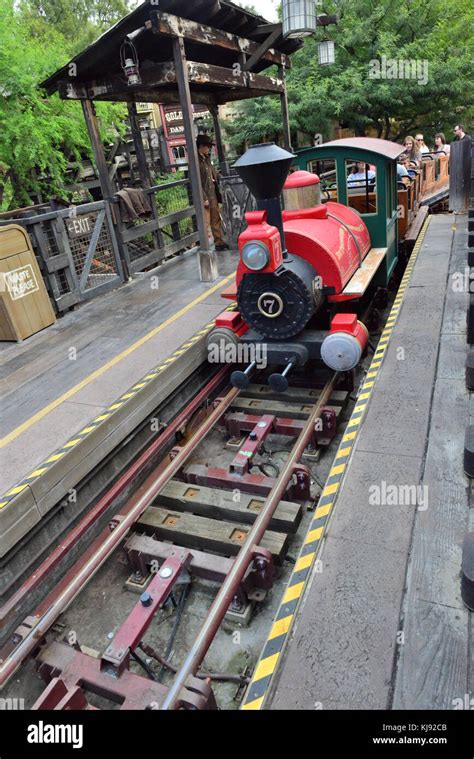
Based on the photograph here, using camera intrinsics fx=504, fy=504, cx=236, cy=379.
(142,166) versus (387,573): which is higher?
(142,166)

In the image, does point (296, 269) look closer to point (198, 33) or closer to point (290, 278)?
point (290, 278)

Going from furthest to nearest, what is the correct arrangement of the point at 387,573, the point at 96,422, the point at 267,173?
the point at 267,173, the point at 96,422, the point at 387,573

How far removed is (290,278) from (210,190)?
557cm

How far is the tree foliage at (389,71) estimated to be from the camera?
1814cm

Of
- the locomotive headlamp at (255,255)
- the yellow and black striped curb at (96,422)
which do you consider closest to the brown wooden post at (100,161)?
the yellow and black striped curb at (96,422)

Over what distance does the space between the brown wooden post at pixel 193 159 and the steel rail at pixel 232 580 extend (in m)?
4.17

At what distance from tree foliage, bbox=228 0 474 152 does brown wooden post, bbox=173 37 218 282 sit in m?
13.1

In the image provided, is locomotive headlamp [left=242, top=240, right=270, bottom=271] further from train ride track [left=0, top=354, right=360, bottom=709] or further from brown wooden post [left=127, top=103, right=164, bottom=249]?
brown wooden post [left=127, top=103, right=164, bottom=249]

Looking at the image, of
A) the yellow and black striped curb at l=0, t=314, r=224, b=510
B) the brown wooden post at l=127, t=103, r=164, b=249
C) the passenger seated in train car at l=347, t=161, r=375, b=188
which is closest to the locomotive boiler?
the yellow and black striped curb at l=0, t=314, r=224, b=510

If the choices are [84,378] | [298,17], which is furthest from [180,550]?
[298,17]

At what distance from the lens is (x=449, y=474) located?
3688mm

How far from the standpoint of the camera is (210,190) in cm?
1012

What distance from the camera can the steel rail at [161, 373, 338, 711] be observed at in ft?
9.54

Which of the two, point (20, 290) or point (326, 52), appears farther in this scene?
point (326, 52)
